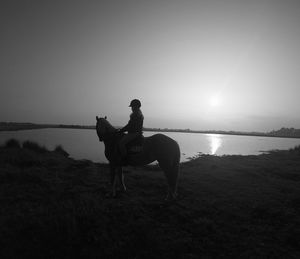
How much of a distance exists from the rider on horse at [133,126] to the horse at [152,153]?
0.28 m

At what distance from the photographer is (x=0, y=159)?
1307cm

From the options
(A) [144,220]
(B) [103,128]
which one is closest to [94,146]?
(B) [103,128]

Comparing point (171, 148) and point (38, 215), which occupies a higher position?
point (171, 148)

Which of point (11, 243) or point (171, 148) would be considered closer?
point (11, 243)

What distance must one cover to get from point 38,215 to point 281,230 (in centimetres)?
606

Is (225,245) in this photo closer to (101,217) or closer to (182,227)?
(182,227)

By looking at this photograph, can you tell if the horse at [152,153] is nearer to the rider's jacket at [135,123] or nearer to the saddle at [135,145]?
the saddle at [135,145]

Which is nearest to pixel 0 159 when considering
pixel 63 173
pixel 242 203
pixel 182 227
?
pixel 63 173

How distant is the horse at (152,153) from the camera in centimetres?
747

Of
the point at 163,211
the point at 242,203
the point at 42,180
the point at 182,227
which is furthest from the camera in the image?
the point at 42,180

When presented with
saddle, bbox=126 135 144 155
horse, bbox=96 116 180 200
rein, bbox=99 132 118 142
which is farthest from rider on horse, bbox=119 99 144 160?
rein, bbox=99 132 118 142

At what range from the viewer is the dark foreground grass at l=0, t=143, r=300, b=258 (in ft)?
14.1

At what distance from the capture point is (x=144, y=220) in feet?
18.4

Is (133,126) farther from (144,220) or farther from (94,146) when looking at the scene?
(94,146)
